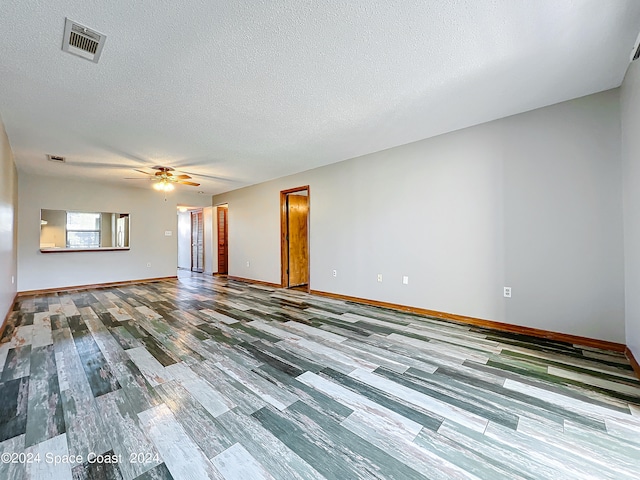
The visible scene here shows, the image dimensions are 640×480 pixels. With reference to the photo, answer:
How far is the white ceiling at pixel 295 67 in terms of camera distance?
1.67 metres

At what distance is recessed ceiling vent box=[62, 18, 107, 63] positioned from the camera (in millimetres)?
1732

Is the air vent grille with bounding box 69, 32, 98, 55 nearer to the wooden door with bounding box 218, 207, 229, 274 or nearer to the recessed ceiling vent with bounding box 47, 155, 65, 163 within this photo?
the recessed ceiling vent with bounding box 47, 155, 65, 163

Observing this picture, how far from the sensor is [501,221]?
3189 mm

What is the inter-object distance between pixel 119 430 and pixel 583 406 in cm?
285

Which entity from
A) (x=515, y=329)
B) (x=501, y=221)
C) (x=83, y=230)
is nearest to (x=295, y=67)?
(x=501, y=221)

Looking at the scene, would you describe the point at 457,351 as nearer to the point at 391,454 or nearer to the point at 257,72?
the point at 391,454

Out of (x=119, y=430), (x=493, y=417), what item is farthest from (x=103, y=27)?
(x=493, y=417)

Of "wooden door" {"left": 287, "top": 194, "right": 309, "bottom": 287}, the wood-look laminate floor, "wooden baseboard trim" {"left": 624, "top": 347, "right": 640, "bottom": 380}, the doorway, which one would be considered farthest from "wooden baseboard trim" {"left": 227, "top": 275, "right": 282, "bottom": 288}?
"wooden baseboard trim" {"left": 624, "top": 347, "right": 640, "bottom": 380}

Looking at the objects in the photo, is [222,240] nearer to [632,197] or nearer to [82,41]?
[82,41]

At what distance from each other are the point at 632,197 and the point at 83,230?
8.93m

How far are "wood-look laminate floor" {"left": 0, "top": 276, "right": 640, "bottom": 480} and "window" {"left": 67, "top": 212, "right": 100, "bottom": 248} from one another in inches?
134

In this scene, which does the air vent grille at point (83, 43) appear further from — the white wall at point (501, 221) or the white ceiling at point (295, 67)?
the white wall at point (501, 221)

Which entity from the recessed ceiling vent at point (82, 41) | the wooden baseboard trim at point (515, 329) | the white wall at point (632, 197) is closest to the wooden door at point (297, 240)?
the wooden baseboard trim at point (515, 329)

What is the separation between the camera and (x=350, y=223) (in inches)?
187
